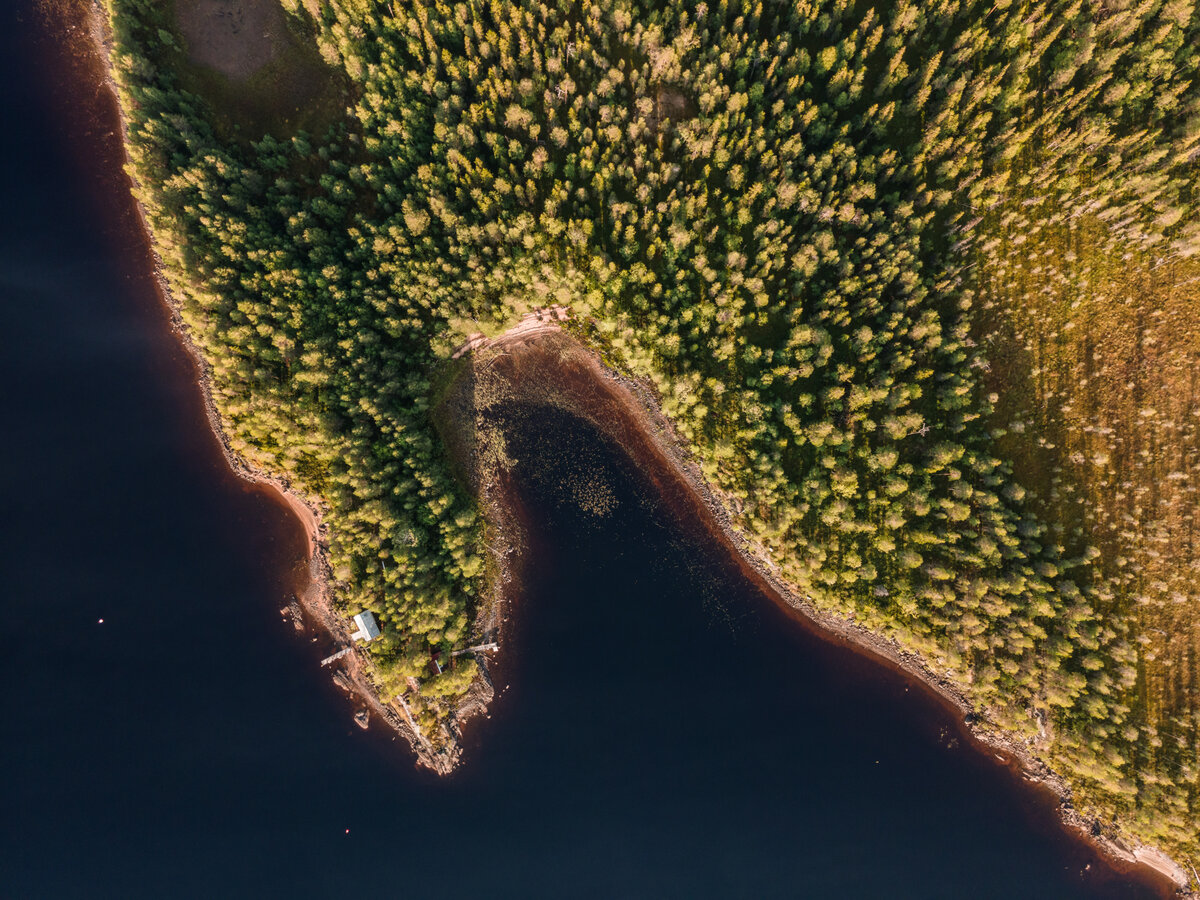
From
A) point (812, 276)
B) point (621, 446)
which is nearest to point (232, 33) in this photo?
point (621, 446)

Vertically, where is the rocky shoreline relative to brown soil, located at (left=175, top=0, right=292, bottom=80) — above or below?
below

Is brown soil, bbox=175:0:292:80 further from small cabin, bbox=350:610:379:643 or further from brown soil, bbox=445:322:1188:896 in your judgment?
small cabin, bbox=350:610:379:643

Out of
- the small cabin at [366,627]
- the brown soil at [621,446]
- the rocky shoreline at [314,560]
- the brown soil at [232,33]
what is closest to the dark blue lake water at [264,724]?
the rocky shoreline at [314,560]

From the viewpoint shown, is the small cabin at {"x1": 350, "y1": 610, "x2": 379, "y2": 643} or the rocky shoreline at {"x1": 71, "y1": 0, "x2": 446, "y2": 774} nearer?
the small cabin at {"x1": 350, "y1": 610, "x2": 379, "y2": 643}

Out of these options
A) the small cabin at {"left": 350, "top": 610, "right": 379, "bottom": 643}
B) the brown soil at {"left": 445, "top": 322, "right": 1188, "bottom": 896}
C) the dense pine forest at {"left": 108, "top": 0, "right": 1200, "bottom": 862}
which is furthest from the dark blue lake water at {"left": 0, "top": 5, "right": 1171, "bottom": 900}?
the dense pine forest at {"left": 108, "top": 0, "right": 1200, "bottom": 862}

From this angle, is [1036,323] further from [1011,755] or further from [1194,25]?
[1011,755]

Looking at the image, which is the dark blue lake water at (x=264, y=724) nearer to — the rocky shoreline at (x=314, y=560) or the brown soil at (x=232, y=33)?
the rocky shoreline at (x=314, y=560)

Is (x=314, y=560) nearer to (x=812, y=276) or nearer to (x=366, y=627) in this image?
(x=366, y=627)
